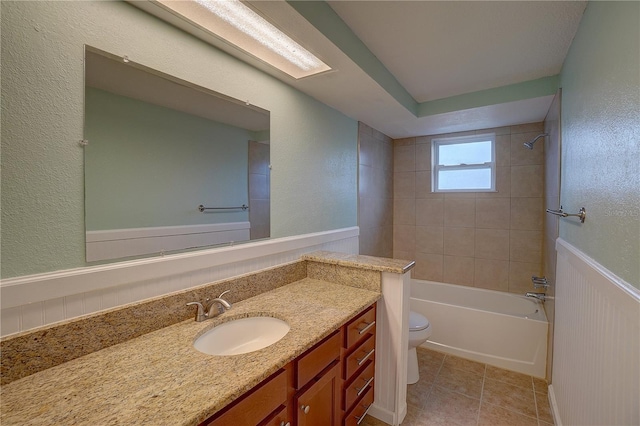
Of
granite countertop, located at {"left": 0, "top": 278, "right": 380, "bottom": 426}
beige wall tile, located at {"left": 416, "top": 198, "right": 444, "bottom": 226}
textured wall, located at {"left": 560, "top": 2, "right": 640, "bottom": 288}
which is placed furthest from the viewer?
beige wall tile, located at {"left": 416, "top": 198, "right": 444, "bottom": 226}

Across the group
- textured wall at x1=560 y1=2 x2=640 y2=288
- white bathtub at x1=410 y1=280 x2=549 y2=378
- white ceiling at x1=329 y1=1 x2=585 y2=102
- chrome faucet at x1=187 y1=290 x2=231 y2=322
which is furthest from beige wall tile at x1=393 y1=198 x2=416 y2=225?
chrome faucet at x1=187 y1=290 x2=231 y2=322

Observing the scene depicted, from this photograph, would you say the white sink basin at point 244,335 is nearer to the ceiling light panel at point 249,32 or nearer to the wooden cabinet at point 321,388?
the wooden cabinet at point 321,388

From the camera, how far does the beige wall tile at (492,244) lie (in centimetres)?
297

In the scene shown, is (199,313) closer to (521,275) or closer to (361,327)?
(361,327)

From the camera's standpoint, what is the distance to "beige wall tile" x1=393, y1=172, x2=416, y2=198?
11.4 feet

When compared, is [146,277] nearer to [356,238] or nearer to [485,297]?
[356,238]

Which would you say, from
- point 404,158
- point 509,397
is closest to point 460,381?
point 509,397

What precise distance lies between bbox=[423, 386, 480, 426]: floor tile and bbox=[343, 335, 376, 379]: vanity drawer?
0.64m

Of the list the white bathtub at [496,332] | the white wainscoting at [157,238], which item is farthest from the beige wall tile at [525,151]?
the white wainscoting at [157,238]

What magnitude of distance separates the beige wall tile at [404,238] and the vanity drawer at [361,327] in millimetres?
2089

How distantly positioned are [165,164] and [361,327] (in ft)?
4.20

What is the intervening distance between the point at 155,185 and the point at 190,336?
0.67 meters

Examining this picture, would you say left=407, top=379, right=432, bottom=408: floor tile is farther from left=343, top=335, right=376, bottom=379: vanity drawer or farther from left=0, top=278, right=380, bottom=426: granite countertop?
left=0, top=278, right=380, bottom=426: granite countertop

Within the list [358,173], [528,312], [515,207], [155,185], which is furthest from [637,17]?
[528,312]
